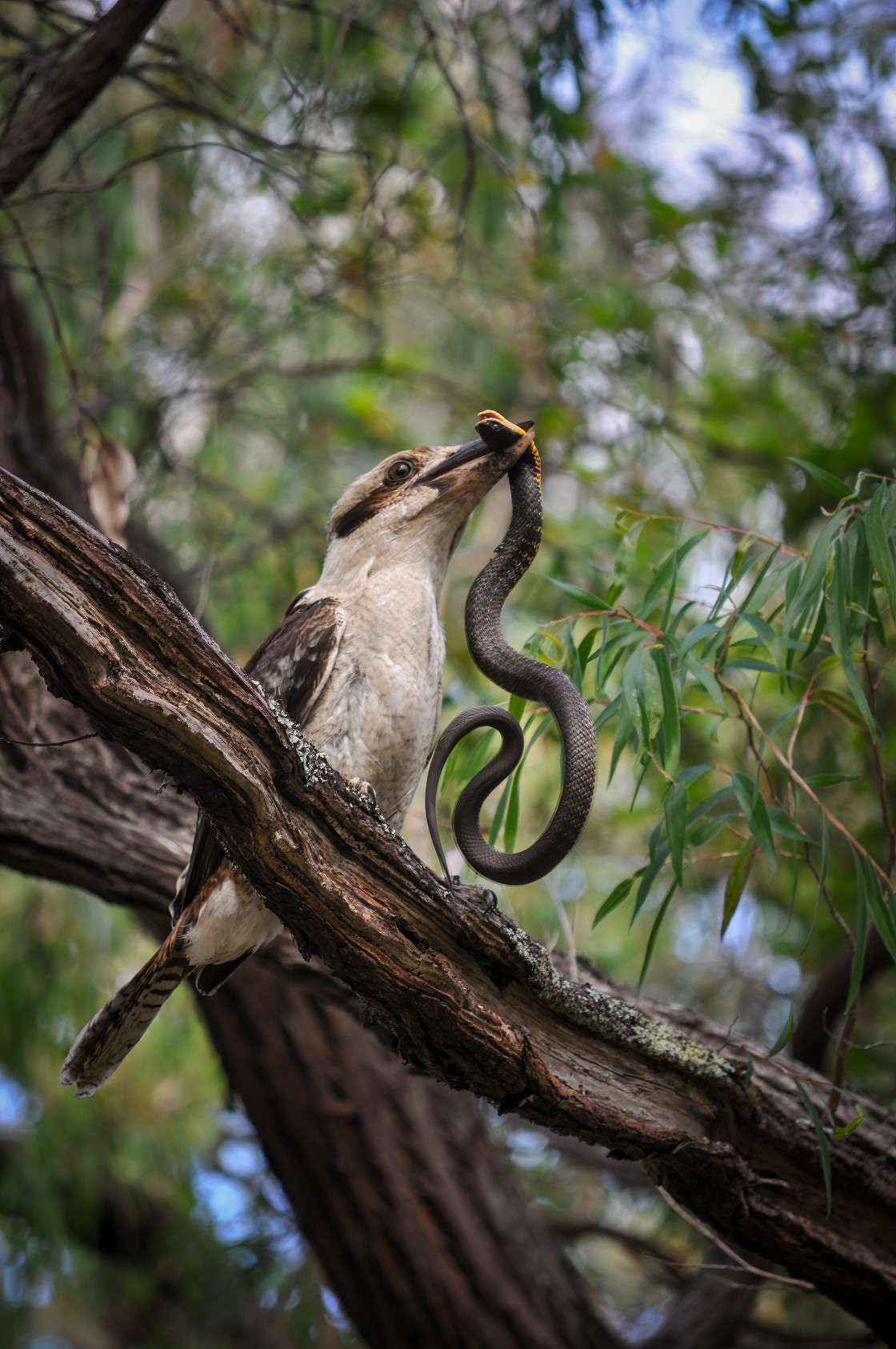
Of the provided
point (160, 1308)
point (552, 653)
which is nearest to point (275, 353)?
point (552, 653)

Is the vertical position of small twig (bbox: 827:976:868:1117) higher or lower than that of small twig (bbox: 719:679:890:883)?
lower

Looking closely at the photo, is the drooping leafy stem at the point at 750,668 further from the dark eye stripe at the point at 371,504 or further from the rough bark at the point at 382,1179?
the rough bark at the point at 382,1179

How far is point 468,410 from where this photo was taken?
220 inches

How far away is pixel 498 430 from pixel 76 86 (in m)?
1.47

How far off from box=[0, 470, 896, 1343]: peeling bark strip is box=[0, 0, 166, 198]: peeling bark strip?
5.17ft

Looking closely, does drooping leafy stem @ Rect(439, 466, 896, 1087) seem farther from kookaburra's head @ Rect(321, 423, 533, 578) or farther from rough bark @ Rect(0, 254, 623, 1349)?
rough bark @ Rect(0, 254, 623, 1349)

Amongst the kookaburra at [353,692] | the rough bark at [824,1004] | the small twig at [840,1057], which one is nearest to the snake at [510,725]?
the kookaburra at [353,692]

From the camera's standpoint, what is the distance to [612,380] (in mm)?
5395

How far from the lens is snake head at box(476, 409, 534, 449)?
2.24 meters

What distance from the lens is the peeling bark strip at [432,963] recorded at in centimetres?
156

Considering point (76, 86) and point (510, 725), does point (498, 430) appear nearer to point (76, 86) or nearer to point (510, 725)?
point (510, 725)

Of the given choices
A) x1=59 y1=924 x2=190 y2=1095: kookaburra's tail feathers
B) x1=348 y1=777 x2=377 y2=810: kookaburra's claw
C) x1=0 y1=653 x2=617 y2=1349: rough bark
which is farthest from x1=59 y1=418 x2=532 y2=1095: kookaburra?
x1=0 y1=653 x2=617 y2=1349: rough bark

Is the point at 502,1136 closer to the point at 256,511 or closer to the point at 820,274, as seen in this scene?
the point at 256,511

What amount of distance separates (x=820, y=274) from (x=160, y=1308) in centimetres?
614
